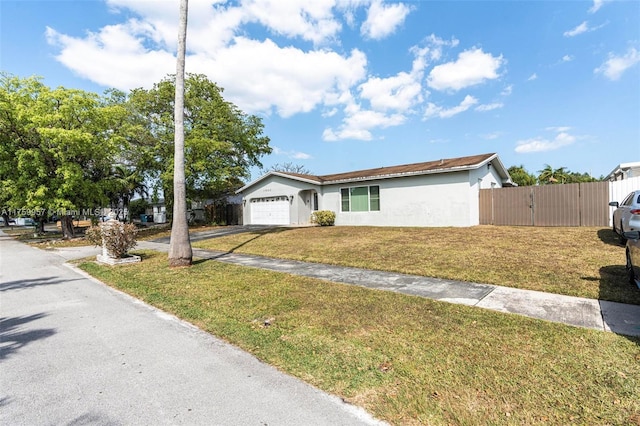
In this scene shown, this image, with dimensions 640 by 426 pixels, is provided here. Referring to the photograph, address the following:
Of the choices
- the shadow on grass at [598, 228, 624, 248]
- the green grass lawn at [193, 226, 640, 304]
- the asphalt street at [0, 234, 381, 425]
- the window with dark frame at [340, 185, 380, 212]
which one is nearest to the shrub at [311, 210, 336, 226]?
the window with dark frame at [340, 185, 380, 212]

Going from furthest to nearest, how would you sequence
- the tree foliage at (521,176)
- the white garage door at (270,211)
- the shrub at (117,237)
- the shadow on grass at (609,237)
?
the tree foliage at (521,176) → the white garage door at (270,211) → the shrub at (117,237) → the shadow on grass at (609,237)

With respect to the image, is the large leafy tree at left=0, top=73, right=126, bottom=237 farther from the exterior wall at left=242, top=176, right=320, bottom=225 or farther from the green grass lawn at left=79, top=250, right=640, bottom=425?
the green grass lawn at left=79, top=250, right=640, bottom=425

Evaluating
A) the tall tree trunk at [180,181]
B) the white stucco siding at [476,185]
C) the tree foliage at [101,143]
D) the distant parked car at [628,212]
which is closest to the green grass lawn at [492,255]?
the distant parked car at [628,212]

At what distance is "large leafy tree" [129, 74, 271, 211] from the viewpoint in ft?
72.4

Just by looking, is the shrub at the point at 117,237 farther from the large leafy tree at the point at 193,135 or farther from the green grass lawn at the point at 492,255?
the large leafy tree at the point at 193,135

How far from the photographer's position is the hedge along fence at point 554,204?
43.7 feet

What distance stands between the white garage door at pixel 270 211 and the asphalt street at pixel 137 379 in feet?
58.1

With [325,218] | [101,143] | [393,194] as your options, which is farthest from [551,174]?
[101,143]

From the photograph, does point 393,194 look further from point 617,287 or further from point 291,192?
point 617,287

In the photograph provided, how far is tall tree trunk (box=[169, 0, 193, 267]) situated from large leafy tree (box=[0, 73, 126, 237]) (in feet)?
33.7

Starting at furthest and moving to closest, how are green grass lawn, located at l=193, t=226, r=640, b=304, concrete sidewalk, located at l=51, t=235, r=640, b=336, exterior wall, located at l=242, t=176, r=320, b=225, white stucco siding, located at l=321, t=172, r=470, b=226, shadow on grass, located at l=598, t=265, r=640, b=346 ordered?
exterior wall, located at l=242, t=176, r=320, b=225 → white stucco siding, located at l=321, t=172, r=470, b=226 → green grass lawn, located at l=193, t=226, r=640, b=304 → concrete sidewalk, located at l=51, t=235, r=640, b=336 → shadow on grass, located at l=598, t=265, r=640, b=346

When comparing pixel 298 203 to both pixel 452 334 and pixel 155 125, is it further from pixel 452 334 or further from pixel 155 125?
pixel 452 334

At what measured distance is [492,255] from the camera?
28.4ft

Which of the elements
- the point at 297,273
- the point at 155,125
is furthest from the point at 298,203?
the point at 297,273
